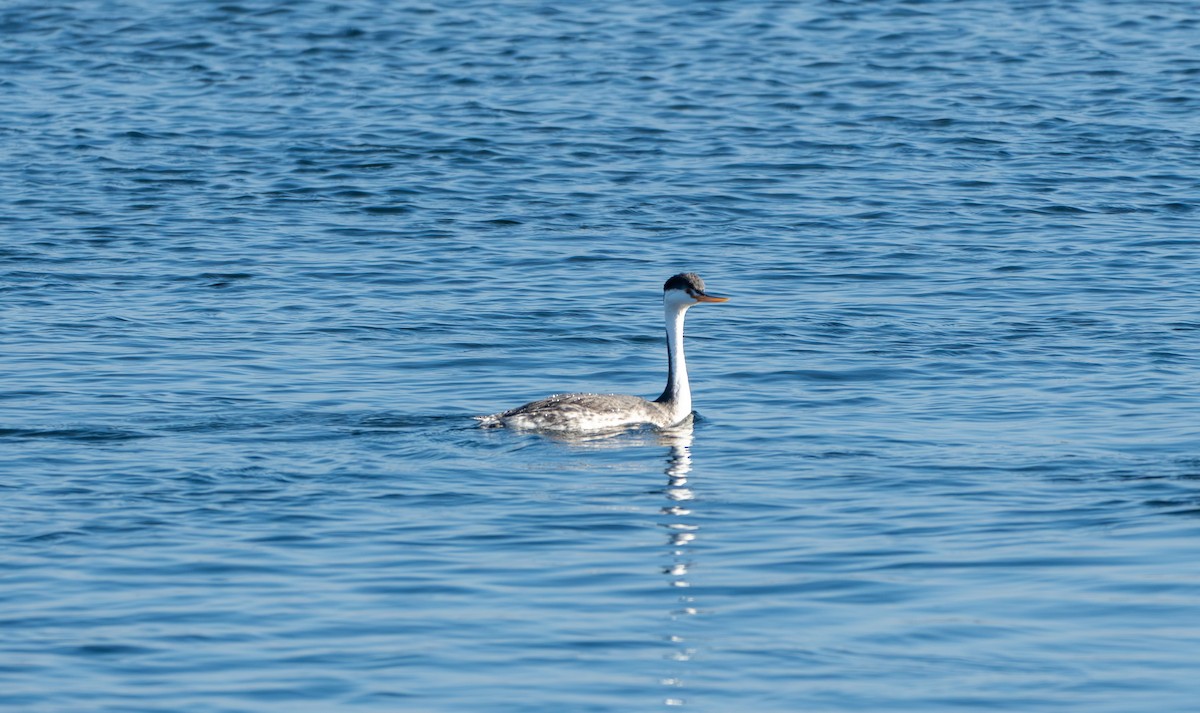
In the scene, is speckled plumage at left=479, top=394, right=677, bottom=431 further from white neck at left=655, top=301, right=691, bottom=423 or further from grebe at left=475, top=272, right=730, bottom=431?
white neck at left=655, top=301, right=691, bottom=423

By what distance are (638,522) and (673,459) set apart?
2198 millimetres

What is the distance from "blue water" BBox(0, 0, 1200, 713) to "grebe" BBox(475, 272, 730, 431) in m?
0.17

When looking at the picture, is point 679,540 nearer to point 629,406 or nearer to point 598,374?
point 629,406

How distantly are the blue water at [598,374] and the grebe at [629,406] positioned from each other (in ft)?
0.57

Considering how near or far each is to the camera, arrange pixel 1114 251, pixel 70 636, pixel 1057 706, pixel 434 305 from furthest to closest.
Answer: pixel 1114 251, pixel 434 305, pixel 70 636, pixel 1057 706

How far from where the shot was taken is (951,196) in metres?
28.8

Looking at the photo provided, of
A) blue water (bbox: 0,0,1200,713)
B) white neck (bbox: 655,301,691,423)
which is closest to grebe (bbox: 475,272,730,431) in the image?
white neck (bbox: 655,301,691,423)

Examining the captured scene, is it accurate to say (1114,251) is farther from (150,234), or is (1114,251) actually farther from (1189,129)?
(150,234)

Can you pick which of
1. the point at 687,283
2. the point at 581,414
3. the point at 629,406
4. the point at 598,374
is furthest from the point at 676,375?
the point at 598,374

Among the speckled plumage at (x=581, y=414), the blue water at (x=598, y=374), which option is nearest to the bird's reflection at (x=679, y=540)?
the blue water at (x=598, y=374)

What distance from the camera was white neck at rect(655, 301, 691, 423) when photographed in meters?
17.9

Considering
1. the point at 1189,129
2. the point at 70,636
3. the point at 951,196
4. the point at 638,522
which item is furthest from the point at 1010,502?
the point at 1189,129

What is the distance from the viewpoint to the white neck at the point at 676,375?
58.8ft

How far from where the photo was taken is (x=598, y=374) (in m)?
20.0
